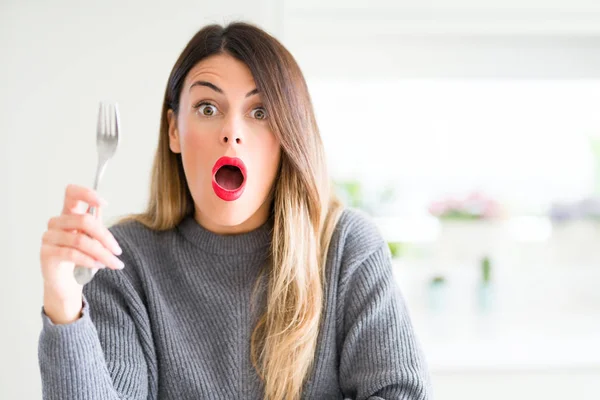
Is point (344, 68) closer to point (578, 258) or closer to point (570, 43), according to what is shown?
point (570, 43)

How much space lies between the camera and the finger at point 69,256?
0.98 m

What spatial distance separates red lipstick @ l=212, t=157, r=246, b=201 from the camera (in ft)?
4.16

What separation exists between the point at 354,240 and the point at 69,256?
61 cm

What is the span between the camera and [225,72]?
1.32 metres

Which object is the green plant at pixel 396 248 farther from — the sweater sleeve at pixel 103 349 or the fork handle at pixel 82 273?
the fork handle at pixel 82 273

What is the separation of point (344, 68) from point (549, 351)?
3.26ft

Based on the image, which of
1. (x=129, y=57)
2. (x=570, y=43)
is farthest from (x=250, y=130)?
(x=570, y=43)

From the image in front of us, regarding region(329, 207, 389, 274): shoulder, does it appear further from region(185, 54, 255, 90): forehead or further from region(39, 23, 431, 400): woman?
Result: region(185, 54, 255, 90): forehead

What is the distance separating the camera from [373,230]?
4.80ft

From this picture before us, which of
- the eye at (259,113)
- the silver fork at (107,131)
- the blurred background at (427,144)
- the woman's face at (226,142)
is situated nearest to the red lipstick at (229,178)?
the woman's face at (226,142)

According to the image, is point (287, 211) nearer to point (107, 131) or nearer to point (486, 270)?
point (107, 131)

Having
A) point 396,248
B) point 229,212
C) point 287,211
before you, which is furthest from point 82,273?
point 396,248

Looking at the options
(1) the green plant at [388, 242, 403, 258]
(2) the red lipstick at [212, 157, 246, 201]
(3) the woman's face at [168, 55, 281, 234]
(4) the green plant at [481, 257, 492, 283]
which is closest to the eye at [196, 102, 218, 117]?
(3) the woman's face at [168, 55, 281, 234]

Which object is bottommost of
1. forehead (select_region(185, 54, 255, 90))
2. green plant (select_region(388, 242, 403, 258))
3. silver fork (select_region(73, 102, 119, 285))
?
green plant (select_region(388, 242, 403, 258))
